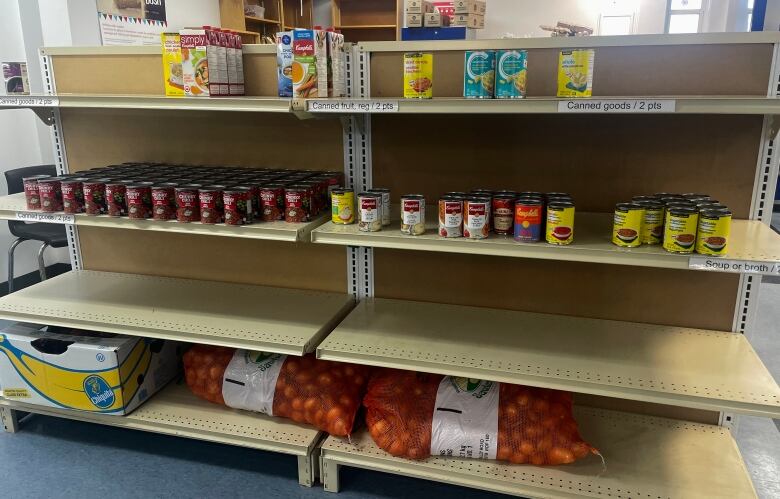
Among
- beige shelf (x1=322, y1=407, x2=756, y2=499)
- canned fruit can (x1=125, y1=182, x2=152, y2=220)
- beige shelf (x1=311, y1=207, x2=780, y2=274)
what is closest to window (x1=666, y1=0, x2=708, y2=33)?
beige shelf (x1=311, y1=207, x2=780, y2=274)

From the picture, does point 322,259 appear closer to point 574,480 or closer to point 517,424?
point 517,424

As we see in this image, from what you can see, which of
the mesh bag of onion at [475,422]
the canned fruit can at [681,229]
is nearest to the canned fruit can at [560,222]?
the canned fruit can at [681,229]

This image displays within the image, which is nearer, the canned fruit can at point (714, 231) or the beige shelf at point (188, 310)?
the canned fruit can at point (714, 231)

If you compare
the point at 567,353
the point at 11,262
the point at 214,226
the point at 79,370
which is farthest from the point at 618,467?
the point at 11,262

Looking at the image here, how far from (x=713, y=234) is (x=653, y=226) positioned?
18 cm

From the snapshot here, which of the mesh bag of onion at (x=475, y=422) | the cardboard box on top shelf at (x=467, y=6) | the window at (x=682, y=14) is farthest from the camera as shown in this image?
the window at (x=682, y=14)

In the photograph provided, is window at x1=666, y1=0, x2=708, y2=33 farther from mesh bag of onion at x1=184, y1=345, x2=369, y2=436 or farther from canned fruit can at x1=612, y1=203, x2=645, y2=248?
mesh bag of onion at x1=184, y1=345, x2=369, y2=436

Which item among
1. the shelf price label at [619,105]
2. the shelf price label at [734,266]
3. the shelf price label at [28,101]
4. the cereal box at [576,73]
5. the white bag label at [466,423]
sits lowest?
the white bag label at [466,423]

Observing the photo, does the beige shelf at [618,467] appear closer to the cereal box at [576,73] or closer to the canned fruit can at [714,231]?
the canned fruit can at [714,231]

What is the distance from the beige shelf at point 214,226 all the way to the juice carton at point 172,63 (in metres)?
0.52

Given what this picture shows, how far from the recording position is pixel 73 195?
2271 mm

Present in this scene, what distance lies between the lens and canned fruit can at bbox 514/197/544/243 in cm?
178

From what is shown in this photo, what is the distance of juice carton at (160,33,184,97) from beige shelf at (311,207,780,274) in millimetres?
803

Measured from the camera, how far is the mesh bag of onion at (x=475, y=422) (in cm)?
205
